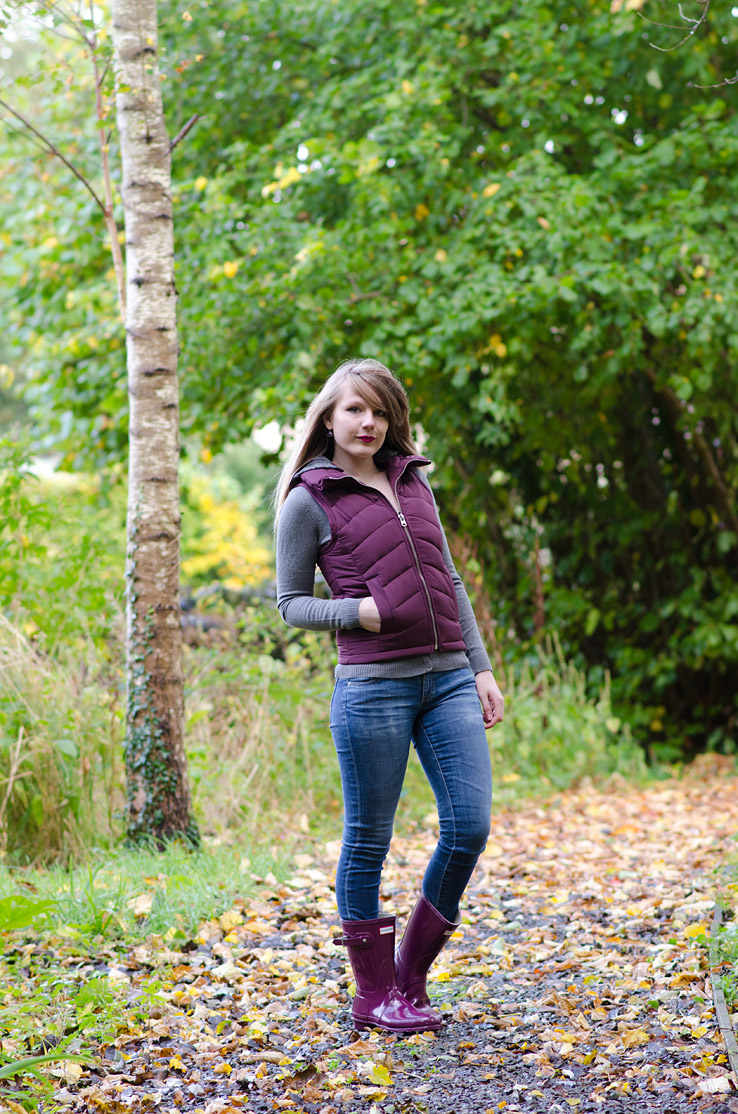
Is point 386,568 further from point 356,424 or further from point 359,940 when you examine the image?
point 359,940

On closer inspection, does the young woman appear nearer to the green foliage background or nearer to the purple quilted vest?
the purple quilted vest

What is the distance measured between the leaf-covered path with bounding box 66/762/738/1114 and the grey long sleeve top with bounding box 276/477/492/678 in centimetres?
102

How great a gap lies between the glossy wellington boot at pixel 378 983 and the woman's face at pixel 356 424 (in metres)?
1.30

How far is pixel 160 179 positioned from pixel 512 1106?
3.76 meters

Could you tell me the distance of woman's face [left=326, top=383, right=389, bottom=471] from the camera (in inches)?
110

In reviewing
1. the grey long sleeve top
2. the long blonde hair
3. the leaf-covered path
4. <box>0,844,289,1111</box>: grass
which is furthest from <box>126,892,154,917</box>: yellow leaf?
the long blonde hair

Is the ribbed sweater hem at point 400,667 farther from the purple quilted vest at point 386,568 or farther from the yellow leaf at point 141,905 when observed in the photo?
the yellow leaf at point 141,905

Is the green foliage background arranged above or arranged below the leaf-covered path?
above

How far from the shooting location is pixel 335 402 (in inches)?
112

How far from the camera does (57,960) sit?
10.7 ft


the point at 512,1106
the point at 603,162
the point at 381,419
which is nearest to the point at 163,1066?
the point at 512,1106

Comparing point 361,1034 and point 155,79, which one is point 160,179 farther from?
point 361,1034

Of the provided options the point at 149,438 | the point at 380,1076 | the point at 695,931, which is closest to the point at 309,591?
the point at 380,1076

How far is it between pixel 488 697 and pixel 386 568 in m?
0.53
